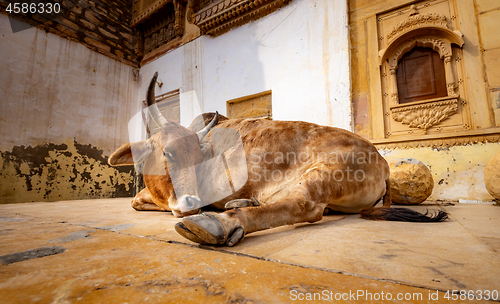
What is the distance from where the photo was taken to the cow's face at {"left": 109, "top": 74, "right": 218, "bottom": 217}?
259cm

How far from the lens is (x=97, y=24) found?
930cm

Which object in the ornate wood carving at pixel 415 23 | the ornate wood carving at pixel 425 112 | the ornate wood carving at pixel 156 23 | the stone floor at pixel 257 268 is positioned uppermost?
the ornate wood carving at pixel 156 23

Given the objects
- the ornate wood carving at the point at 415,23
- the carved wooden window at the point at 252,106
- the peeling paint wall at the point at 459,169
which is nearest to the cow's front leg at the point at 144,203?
the carved wooden window at the point at 252,106

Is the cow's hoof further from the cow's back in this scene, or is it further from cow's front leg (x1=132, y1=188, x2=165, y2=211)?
cow's front leg (x1=132, y1=188, x2=165, y2=211)

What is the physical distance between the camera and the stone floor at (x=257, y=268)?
742 millimetres

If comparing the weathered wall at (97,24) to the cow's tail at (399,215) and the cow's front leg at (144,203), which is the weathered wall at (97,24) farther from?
the cow's tail at (399,215)

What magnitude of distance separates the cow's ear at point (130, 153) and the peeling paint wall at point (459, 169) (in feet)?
16.9

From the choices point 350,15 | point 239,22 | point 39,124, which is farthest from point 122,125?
point 350,15

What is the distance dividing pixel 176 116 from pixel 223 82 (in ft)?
8.31

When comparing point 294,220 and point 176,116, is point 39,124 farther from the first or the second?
point 294,220

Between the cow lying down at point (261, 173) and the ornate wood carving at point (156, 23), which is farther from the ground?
the ornate wood carving at point (156, 23)

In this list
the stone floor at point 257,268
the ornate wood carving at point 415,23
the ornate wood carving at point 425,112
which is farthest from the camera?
the ornate wood carving at point 415,23

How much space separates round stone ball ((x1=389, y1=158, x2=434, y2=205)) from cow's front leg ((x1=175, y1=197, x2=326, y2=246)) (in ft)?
7.80

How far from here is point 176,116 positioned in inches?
371
